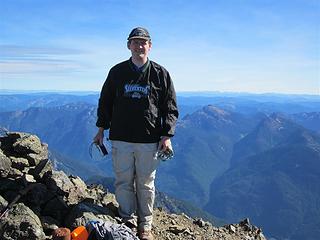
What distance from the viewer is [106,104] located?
11.4m

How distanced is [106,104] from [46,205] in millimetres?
3001

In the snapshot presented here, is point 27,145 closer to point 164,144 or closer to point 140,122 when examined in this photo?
point 140,122

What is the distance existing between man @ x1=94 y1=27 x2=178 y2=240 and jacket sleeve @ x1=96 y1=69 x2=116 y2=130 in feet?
0.08

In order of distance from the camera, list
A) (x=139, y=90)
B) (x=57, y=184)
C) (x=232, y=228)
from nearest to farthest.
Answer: (x=139, y=90)
(x=57, y=184)
(x=232, y=228)

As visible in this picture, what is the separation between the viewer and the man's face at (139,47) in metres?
10.4

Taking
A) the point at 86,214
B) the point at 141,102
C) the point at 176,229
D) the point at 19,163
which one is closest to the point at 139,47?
the point at 141,102

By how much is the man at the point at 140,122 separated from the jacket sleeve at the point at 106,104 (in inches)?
1.0

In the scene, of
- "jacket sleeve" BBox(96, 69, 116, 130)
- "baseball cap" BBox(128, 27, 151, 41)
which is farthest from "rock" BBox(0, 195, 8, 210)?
"baseball cap" BBox(128, 27, 151, 41)

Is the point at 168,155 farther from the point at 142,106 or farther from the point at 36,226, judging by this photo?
the point at 36,226

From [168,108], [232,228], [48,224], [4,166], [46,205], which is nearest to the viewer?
[48,224]

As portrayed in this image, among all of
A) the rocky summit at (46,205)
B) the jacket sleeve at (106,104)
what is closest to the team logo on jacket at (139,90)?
the jacket sleeve at (106,104)

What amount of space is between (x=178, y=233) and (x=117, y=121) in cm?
463

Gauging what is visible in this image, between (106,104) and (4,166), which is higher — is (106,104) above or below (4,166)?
above

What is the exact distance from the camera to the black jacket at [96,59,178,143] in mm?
10812
